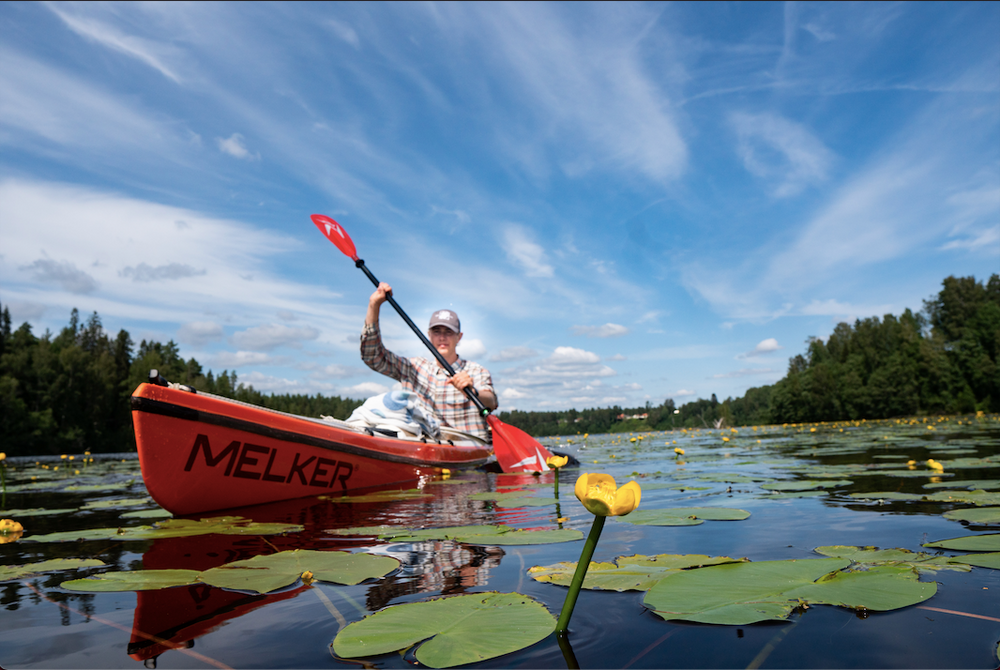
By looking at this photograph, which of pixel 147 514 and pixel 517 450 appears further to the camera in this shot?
pixel 517 450

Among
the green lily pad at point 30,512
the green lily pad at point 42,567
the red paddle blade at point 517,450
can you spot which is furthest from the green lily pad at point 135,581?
the red paddle blade at point 517,450

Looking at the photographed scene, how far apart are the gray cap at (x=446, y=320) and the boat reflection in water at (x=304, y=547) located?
300 cm

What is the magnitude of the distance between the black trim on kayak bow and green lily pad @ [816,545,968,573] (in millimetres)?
3032

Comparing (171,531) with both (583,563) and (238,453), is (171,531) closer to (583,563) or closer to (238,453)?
(238,453)

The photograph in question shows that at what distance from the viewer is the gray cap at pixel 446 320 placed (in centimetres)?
618

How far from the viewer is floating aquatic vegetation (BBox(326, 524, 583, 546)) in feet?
6.19

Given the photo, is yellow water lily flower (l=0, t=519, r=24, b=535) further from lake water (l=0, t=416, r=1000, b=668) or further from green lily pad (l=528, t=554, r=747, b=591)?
green lily pad (l=528, t=554, r=747, b=591)

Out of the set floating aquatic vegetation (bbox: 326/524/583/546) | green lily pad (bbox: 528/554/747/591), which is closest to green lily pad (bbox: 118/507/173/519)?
floating aquatic vegetation (bbox: 326/524/583/546)

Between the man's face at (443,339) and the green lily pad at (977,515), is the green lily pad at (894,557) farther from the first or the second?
the man's face at (443,339)

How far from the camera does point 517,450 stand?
4.75 m

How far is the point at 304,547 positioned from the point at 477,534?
67 cm

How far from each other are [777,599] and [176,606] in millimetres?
1443

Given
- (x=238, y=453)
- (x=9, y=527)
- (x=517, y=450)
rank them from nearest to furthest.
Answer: (x=9, y=527)
(x=238, y=453)
(x=517, y=450)

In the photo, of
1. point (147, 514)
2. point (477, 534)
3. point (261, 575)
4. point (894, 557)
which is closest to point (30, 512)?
point (147, 514)
